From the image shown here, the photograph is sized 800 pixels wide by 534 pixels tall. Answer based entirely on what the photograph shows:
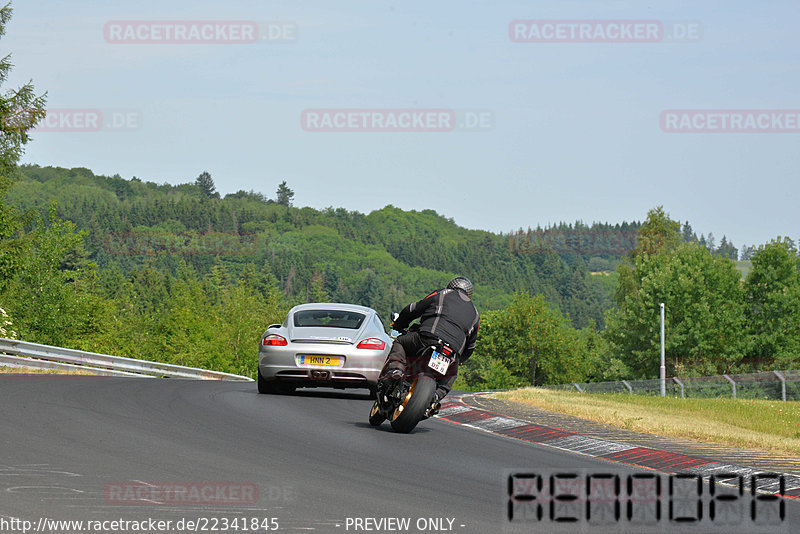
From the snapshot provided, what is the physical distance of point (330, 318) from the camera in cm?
1527

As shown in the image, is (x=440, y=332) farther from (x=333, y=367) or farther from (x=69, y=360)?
(x=69, y=360)

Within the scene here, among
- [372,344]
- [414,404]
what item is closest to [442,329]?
[414,404]

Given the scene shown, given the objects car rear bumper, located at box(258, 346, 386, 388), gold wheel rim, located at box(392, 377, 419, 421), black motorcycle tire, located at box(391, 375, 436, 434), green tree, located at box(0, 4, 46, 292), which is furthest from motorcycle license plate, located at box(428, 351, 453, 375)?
green tree, located at box(0, 4, 46, 292)

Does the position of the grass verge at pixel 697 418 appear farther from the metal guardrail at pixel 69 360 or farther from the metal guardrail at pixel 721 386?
the metal guardrail at pixel 69 360

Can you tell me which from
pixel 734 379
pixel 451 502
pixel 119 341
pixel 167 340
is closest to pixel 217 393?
pixel 451 502

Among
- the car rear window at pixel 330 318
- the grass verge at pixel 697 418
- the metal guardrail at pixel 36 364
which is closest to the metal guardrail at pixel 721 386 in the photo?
the grass verge at pixel 697 418

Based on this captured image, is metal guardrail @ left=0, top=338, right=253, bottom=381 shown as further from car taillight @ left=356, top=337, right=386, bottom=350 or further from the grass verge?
the grass verge

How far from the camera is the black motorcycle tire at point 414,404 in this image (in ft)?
34.7

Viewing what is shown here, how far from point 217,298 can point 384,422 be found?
6679 inches

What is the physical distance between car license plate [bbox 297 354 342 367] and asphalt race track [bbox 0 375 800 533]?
1341mm

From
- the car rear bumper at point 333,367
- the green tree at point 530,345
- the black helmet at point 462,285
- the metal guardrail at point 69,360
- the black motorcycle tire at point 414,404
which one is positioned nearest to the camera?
the black motorcycle tire at point 414,404

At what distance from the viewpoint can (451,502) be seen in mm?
7027

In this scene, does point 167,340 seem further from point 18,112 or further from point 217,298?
point 217,298

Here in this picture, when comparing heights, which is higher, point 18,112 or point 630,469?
point 18,112
